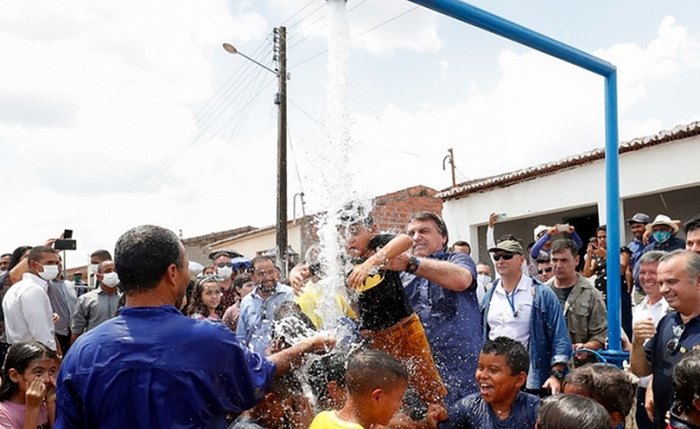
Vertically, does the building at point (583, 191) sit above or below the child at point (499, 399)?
above

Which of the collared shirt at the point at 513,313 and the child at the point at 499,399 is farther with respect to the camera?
the collared shirt at the point at 513,313

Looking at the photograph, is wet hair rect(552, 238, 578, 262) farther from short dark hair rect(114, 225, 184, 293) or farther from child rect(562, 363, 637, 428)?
short dark hair rect(114, 225, 184, 293)

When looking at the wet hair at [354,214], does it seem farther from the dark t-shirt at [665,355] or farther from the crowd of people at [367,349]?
the dark t-shirt at [665,355]

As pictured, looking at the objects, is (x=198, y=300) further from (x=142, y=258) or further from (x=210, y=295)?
(x=142, y=258)

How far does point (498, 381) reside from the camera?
3576mm

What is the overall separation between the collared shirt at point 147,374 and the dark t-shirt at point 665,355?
278 cm

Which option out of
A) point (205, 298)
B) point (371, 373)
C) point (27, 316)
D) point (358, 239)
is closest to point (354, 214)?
point (358, 239)

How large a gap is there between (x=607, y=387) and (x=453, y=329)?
3.52 ft

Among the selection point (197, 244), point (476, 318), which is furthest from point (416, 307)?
point (197, 244)

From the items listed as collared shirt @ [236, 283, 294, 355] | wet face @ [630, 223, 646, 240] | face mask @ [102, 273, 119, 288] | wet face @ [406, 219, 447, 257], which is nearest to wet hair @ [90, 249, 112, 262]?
face mask @ [102, 273, 119, 288]

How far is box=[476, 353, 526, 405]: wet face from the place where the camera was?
3574 millimetres

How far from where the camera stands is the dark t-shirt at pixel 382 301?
12.8 feet

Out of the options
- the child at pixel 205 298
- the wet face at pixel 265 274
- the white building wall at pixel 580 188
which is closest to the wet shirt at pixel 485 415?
the wet face at pixel 265 274

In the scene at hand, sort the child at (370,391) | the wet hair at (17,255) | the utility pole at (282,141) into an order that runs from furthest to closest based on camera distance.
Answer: the utility pole at (282,141), the wet hair at (17,255), the child at (370,391)
